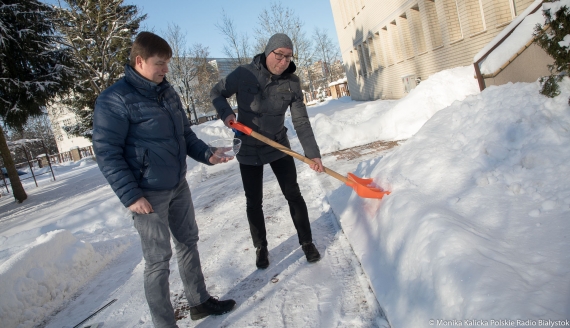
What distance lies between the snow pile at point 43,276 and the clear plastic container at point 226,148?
6.93 ft

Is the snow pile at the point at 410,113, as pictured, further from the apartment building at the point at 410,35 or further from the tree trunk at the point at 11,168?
the tree trunk at the point at 11,168

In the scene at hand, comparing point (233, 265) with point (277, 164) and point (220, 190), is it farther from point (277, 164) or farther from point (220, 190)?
point (220, 190)

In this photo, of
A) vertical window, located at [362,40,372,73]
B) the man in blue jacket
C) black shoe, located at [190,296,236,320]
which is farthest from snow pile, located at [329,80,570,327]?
vertical window, located at [362,40,372,73]

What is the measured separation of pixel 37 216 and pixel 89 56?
13.0m

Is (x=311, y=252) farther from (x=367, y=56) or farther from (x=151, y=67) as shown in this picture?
(x=367, y=56)

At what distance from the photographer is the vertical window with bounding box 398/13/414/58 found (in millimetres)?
14906

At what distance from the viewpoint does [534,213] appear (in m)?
2.18

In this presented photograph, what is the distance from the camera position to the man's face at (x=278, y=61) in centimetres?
278

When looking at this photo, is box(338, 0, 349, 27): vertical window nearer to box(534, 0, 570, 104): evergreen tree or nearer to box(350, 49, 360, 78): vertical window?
box(350, 49, 360, 78): vertical window

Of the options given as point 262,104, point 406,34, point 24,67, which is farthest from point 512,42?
point 24,67

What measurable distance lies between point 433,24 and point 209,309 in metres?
12.9

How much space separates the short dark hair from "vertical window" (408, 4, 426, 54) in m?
13.7

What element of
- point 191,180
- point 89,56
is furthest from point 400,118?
point 89,56

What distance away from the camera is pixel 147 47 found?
2.13 m
